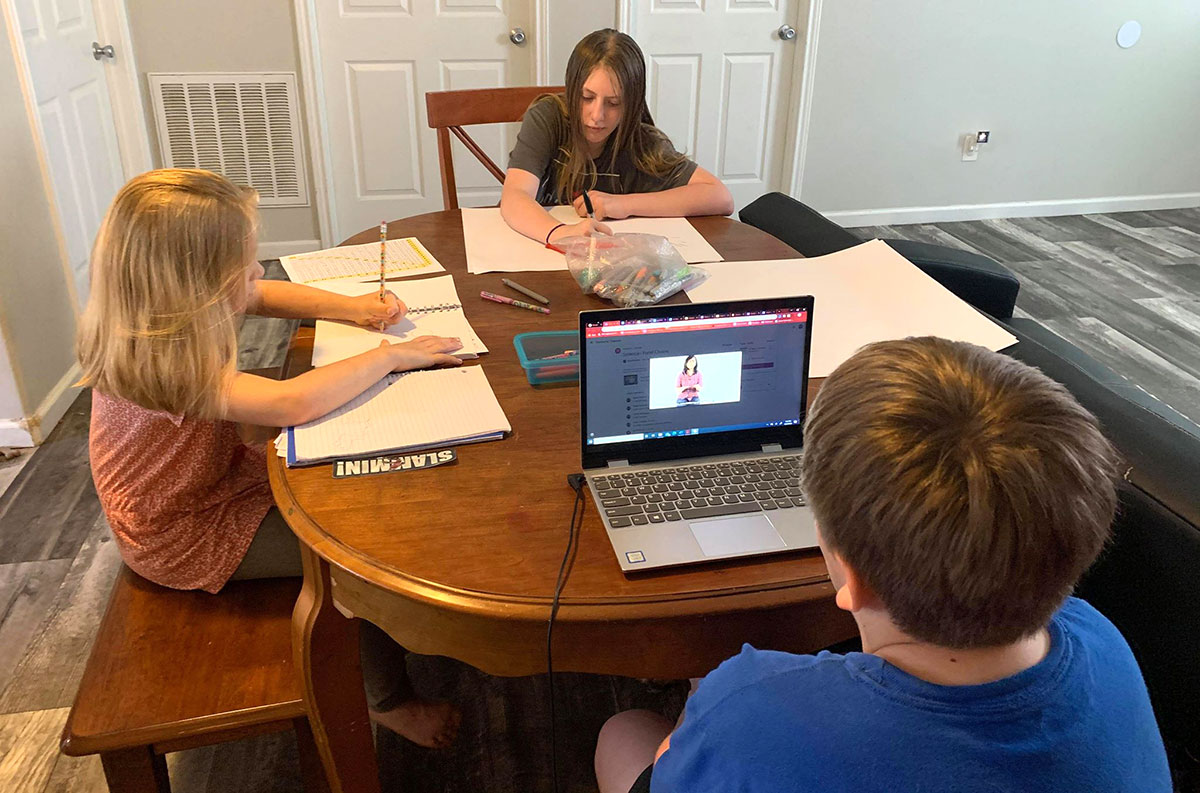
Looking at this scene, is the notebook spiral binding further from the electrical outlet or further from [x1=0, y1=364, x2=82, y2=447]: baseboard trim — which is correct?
the electrical outlet

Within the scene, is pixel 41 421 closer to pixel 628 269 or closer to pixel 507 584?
pixel 628 269

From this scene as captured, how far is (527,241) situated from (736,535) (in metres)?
1.03

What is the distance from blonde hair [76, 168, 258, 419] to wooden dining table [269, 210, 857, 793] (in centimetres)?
20

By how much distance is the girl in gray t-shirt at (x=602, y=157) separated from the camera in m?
1.94

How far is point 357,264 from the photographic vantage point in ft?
5.49

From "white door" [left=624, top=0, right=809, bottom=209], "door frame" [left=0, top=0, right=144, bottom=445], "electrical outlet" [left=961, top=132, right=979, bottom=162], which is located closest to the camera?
"door frame" [left=0, top=0, right=144, bottom=445]

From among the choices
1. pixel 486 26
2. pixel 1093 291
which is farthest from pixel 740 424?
pixel 1093 291

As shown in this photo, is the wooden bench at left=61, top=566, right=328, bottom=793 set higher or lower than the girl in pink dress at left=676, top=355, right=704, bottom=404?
lower

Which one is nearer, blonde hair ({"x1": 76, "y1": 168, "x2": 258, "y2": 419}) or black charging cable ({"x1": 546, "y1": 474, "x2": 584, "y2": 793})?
black charging cable ({"x1": 546, "y1": 474, "x2": 584, "y2": 793})

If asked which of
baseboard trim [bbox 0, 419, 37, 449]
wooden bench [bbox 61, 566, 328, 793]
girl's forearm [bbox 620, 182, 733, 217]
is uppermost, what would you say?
girl's forearm [bbox 620, 182, 733, 217]

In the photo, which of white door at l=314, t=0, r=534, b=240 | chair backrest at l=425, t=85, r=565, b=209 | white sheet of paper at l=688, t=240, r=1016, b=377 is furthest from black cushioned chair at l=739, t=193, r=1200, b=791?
white door at l=314, t=0, r=534, b=240

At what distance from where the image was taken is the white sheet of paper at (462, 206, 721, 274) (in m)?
1.70

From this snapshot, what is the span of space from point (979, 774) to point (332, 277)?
1.34 m

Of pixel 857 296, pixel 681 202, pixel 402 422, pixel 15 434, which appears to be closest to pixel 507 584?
pixel 402 422
